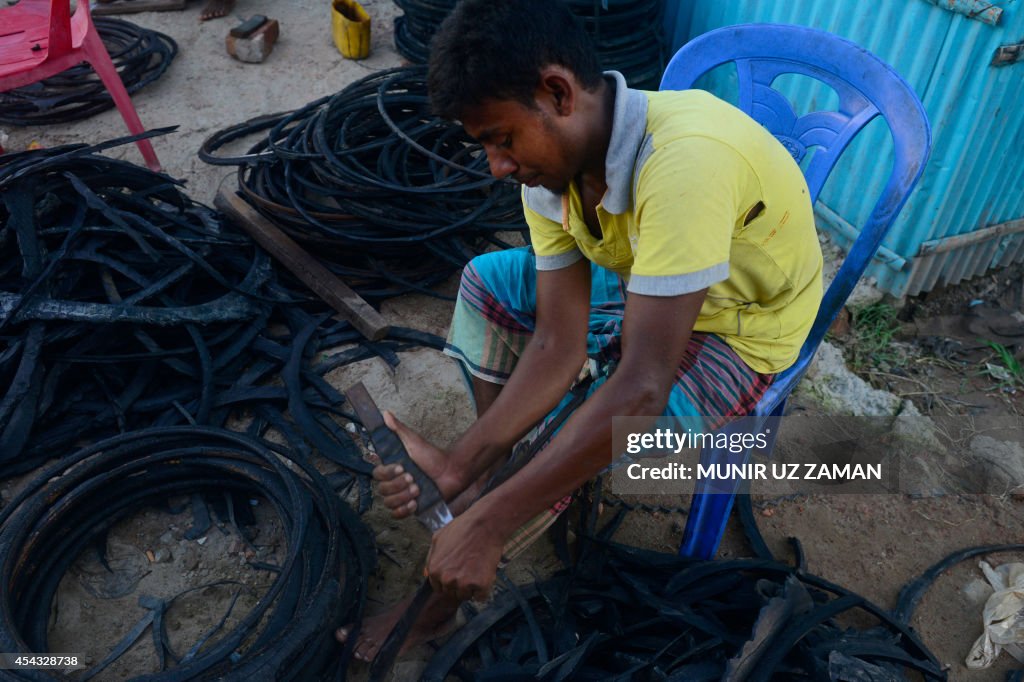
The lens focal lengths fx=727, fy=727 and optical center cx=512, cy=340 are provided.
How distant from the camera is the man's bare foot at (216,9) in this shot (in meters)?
6.13

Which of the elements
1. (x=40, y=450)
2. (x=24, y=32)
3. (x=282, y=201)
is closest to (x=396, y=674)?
(x=40, y=450)

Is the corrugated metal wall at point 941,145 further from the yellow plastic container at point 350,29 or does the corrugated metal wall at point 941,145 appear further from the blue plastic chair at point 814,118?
the yellow plastic container at point 350,29

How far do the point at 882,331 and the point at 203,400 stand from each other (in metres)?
3.09

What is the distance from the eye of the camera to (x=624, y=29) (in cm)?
464

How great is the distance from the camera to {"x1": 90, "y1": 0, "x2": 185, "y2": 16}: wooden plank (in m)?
6.14

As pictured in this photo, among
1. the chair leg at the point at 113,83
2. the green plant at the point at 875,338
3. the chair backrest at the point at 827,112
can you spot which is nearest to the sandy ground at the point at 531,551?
the green plant at the point at 875,338

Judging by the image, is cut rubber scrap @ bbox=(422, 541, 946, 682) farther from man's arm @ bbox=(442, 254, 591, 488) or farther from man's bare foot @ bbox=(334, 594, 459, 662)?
man's arm @ bbox=(442, 254, 591, 488)

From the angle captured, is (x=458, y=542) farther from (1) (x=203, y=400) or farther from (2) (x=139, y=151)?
(2) (x=139, y=151)

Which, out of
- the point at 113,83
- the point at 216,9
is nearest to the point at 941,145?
the point at 113,83

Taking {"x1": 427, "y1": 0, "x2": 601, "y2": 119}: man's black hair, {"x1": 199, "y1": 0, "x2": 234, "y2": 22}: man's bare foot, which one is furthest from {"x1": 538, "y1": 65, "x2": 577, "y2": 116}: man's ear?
{"x1": 199, "y1": 0, "x2": 234, "y2": 22}: man's bare foot

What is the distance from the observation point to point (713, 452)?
206cm

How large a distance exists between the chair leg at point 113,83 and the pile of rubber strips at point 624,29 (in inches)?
78.0

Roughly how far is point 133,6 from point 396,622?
6143mm

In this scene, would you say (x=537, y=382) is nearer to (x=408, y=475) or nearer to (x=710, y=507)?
(x=408, y=475)
